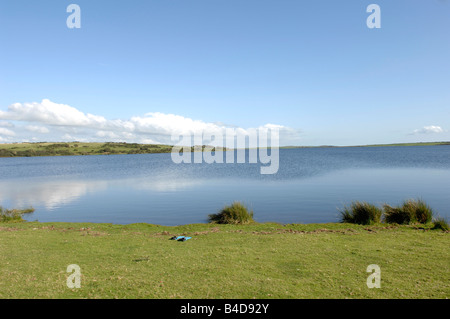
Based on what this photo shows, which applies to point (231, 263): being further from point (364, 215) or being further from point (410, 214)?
point (410, 214)

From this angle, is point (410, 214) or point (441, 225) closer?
point (441, 225)

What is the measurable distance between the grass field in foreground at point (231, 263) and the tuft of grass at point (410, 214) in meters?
1.70

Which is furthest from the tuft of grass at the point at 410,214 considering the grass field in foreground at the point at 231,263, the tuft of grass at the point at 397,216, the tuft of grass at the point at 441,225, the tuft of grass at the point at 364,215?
the grass field in foreground at the point at 231,263

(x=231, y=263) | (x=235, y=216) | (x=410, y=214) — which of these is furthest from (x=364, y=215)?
(x=231, y=263)

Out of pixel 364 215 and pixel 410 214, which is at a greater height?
pixel 410 214

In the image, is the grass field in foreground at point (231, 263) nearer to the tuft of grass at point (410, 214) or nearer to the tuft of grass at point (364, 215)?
the tuft of grass at point (364, 215)

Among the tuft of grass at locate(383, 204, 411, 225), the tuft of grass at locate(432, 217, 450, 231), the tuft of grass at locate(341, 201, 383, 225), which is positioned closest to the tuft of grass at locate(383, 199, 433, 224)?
the tuft of grass at locate(383, 204, 411, 225)

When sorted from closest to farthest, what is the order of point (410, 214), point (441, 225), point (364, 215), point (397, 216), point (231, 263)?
point (231, 263) < point (441, 225) < point (410, 214) < point (397, 216) < point (364, 215)

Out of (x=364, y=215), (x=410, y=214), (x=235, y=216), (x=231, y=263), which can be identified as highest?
(x=410, y=214)

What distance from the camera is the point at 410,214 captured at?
15891 mm

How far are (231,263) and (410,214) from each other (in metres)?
12.3

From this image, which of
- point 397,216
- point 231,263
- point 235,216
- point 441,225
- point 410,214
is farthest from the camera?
point 235,216
